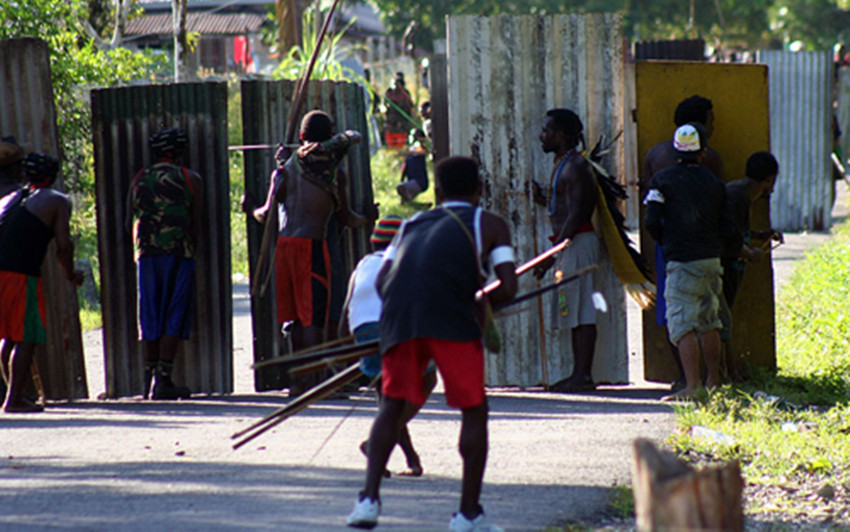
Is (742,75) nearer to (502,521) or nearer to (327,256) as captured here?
(327,256)

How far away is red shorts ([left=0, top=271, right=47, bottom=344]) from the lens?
784cm

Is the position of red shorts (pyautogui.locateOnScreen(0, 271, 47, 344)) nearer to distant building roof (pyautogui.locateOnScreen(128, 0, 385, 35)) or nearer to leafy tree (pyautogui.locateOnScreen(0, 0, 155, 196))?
leafy tree (pyautogui.locateOnScreen(0, 0, 155, 196))

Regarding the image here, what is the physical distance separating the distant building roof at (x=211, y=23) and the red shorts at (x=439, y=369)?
3452cm

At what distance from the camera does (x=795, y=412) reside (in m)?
7.39

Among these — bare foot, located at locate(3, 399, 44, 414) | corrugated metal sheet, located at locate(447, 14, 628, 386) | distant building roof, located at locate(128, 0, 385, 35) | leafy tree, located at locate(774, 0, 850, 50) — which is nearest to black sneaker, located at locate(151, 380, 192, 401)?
bare foot, located at locate(3, 399, 44, 414)

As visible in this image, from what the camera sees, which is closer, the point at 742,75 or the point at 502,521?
the point at 502,521

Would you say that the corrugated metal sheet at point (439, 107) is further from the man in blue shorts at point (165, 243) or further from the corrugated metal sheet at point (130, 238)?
the man in blue shorts at point (165, 243)

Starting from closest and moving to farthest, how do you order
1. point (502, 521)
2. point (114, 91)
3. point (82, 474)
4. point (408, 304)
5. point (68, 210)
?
point (408, 304)
point (502, 521)
point (82, 474)
point (68, 210)
point (114, 91)

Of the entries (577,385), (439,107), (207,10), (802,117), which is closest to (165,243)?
(577,385)

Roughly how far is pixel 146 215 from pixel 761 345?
4217mm

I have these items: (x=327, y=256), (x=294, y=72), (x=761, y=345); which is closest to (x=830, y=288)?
(x=761, y=345)

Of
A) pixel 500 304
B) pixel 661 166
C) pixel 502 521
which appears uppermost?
pixel 661 166

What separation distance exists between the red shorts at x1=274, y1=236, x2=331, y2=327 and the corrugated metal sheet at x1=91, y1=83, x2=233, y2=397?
57 cm

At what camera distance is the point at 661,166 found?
8.09 meters
